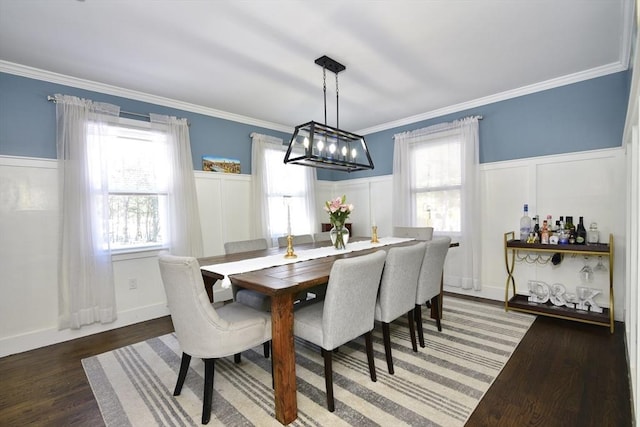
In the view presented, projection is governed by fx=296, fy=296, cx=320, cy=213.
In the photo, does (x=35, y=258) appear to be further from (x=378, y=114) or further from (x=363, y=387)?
(x=378, y=114)

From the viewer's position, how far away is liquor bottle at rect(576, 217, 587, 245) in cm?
298

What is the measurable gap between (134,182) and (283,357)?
108 inches

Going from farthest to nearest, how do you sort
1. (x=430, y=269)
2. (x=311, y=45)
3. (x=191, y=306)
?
(x=430, y=269) → (x=311, y=45) → (x=191, y=306)

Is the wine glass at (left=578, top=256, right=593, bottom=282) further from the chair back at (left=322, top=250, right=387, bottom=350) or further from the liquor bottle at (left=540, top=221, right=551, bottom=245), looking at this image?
the chair back at (left=322, top=250, right=387, bottom=350)

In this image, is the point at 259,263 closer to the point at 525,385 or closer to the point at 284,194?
the point at 525,385

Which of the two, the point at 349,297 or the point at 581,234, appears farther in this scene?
the point at 581,234

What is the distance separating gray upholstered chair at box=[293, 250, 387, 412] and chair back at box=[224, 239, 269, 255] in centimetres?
115

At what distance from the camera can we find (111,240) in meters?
3.18

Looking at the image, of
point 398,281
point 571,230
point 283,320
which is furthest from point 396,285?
point 571,230

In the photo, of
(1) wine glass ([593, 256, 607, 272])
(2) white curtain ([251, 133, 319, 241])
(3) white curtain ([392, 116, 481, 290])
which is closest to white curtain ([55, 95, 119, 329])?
(2) white curtain ([251, 133, 319, 241])

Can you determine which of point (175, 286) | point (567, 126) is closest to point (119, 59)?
point (175, 286)

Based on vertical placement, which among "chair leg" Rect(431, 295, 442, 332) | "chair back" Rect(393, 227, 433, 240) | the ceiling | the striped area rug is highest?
the ceiling

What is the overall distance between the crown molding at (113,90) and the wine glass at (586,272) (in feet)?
14.1

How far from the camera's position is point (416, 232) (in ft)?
12.2
